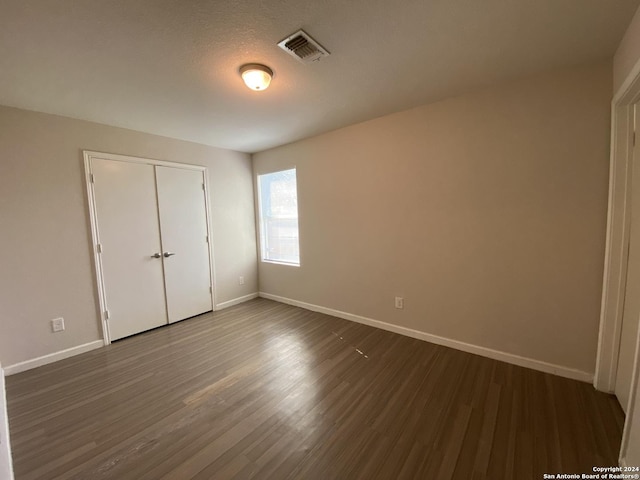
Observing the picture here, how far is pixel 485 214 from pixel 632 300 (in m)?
1.07

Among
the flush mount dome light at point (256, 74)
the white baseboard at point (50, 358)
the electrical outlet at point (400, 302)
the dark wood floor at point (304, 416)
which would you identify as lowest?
the dark wood floor at point (304, 416)

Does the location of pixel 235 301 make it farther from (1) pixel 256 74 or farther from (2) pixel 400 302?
(1) pixel 256 74

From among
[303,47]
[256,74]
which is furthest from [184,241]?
[303,47]

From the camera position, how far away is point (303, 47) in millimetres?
1636

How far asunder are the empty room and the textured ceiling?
18 millimetres

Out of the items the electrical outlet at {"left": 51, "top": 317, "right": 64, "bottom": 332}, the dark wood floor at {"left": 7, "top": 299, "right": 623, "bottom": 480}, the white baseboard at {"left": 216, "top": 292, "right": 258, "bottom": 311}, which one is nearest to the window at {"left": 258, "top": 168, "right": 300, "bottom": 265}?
the white baseboard at {"left": 216, "top": 292, "right": 258, "bottom": 311}

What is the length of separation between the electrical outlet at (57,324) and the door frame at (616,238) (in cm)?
486

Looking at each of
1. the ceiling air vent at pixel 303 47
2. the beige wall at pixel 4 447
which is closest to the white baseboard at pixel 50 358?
the beige wall at pixel 4 447

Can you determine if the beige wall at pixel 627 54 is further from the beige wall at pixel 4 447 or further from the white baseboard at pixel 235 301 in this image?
the white baseboard at pixel 235 301

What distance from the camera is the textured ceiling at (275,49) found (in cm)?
135

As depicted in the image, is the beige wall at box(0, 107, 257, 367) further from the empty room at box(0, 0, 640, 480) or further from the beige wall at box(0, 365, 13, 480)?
the beige wall at box(0, 365, 13, 480)

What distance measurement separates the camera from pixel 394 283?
294 cm

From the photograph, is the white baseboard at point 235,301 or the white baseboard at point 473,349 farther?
the white baseboard at point 235,301

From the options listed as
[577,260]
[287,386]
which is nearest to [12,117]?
[287,386]
